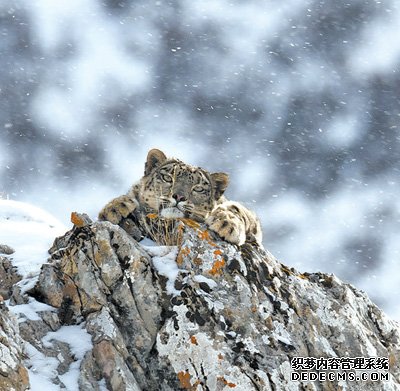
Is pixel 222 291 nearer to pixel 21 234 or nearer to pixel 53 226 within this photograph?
pixel 21 234

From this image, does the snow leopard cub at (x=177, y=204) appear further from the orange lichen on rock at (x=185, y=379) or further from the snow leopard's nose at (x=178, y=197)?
the orange lichen on rock at (x=185, y=379)

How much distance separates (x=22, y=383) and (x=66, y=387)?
57 cm

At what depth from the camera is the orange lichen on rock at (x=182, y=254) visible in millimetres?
8359

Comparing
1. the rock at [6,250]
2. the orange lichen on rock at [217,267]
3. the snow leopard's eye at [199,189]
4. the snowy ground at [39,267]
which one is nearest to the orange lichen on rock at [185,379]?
the snowy ground at [39,267]

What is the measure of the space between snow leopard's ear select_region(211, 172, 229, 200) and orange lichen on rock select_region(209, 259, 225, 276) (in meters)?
2.70

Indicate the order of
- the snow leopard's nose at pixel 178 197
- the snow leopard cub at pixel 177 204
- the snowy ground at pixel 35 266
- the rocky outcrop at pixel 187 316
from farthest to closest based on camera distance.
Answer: the snow leopard's nose at pixel 178 197 → the snow leopard cub at pixel 177 204 → the rocky outcrop at pixel 187 316 → the snowy ground at pixel 35 266

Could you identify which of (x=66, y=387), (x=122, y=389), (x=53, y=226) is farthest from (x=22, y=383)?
(x=53, y=226)

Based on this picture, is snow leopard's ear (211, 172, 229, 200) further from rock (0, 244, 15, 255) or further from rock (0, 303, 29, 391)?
rock (0, 303, 29, 391)

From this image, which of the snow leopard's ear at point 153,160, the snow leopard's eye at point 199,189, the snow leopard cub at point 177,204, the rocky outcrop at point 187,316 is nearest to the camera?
the rocky outcrop at point 187,316

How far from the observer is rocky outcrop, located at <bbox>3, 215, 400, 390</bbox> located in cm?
721

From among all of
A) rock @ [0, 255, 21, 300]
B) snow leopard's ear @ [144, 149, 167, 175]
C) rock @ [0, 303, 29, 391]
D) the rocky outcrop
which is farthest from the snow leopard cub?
rock @ [0, 303, 29, 391]

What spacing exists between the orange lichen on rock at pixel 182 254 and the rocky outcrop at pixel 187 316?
0.01 meters

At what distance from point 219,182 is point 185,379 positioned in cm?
441

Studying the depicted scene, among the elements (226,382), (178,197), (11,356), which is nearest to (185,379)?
(226,382)
